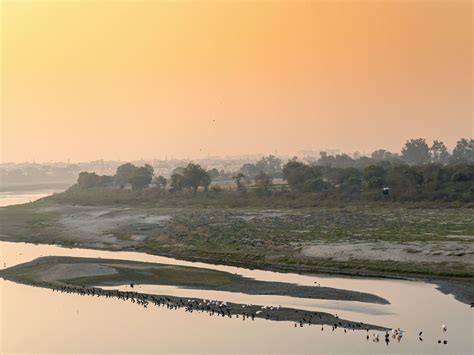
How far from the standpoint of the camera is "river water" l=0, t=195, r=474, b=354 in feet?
108

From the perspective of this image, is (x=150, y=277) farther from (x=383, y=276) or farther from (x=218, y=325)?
(x=383, y=276)

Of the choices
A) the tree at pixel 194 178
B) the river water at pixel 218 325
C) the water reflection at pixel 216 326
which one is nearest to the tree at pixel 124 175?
the tree at pixel 194 178

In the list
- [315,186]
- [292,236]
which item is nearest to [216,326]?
[292,236]

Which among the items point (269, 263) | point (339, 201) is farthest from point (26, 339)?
point (339, 201)

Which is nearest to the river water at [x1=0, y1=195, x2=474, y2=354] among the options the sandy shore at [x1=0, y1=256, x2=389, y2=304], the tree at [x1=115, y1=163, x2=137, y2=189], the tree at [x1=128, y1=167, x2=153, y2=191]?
the sandy shore at [x1=0, y1=256, x2=389, y2=304]

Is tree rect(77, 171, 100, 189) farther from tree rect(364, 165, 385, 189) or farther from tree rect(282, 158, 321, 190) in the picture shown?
tree rect(364, 165, 385, 189)

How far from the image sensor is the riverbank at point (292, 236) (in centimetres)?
5209

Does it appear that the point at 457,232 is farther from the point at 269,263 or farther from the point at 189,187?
the point at 189,187

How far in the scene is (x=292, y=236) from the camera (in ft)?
220

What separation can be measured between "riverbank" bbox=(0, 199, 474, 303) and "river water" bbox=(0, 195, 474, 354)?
4.20 metres

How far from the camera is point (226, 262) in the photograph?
59.0 meters

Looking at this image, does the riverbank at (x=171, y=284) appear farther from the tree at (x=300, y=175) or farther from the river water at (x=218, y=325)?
the tree at (x=300, y=175)

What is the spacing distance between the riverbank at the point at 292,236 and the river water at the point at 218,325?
4.20m

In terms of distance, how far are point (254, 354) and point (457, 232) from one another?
36474 mm
